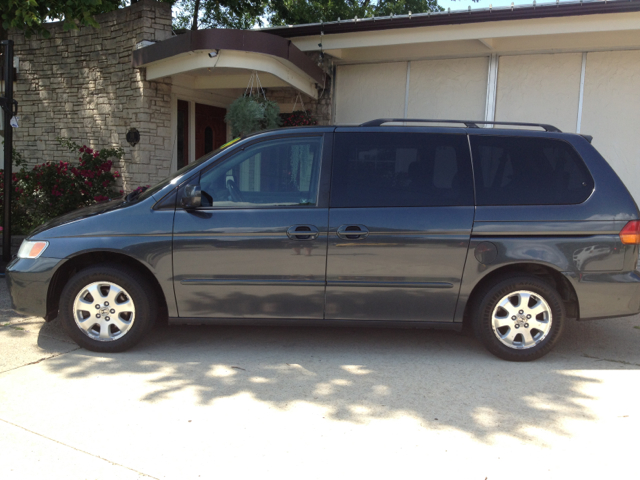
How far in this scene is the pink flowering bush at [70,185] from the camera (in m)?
9.41

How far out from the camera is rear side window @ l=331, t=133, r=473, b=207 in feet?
14.9

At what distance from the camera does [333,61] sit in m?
10.1

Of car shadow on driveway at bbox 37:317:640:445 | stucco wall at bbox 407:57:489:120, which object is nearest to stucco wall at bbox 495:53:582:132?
stucco wall at bbox 407:57:489:120

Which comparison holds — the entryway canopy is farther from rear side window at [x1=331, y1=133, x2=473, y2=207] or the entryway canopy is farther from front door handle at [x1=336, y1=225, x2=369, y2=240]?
front door handle at [x1=336, y1=225, x2=369, y2=240]

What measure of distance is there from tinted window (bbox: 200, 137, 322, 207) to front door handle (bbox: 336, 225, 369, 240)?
1.21ft

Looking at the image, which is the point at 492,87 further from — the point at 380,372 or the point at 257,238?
the point at 380,372

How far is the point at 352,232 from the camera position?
445 centimetres

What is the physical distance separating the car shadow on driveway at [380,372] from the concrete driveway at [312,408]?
0.02 metres

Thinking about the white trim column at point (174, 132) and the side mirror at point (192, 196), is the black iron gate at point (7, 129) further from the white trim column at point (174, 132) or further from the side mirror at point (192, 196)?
the side mirror at point (192, 196)

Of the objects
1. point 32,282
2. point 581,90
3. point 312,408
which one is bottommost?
point 312,408

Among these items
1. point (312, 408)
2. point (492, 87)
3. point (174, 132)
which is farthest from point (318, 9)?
point (312, 408)

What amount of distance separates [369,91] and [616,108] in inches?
157

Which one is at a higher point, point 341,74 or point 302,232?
point 341,74

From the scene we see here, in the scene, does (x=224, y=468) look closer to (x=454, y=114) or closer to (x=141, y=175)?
(x=141, y=175)
